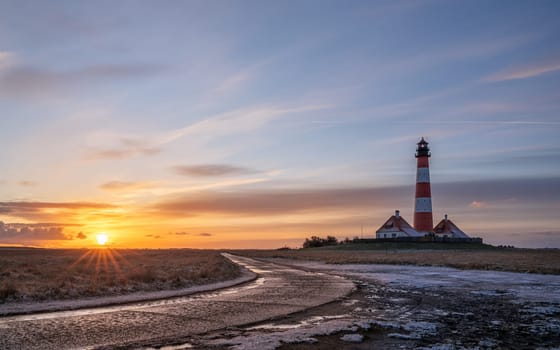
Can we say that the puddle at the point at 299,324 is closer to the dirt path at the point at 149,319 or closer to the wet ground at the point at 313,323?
the wet ground at the point at 313,323

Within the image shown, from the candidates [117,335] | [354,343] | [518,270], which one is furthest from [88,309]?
[518,270]

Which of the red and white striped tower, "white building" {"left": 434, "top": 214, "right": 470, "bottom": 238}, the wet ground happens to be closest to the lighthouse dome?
the red and white striped tower

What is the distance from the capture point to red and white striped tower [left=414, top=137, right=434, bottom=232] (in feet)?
247

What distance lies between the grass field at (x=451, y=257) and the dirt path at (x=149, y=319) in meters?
25.6

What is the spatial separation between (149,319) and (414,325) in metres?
7.39

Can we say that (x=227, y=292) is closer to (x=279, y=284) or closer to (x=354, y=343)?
(x=279, y=284)

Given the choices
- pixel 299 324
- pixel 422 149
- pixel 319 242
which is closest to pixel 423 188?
pixel 422 149

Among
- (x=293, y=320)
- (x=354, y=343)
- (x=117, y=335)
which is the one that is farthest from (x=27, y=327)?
(x=354, y=343)

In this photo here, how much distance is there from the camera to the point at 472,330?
43.5ft

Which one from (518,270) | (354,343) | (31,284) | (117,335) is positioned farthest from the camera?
(518,270)

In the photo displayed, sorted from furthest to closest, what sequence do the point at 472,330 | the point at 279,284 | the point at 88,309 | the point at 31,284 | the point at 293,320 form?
the point at 279,284
the point at 31,284
the point at 88,309
the point at 293,320
the point at 472,330

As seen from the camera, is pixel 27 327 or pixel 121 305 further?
pixel 121 305

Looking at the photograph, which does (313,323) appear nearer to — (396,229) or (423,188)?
(423,188)

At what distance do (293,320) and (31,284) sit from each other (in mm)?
13931
